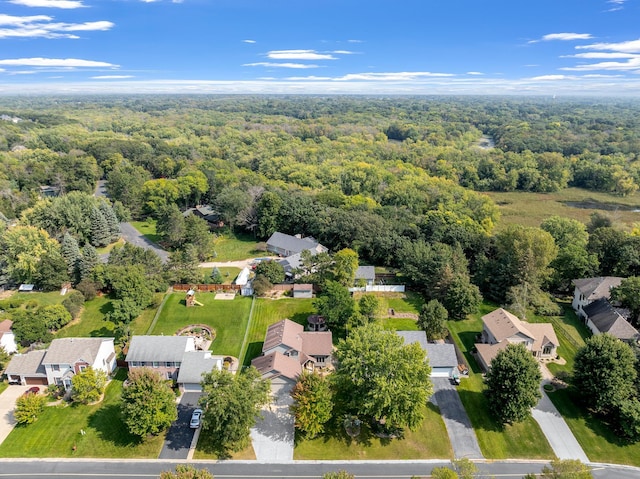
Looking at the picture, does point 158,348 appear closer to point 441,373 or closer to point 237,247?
point 441,373

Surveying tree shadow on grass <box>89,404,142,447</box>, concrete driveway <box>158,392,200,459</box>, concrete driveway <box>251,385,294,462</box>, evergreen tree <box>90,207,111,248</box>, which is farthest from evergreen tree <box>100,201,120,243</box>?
concrete driveway <box>251,385,294,462</box>

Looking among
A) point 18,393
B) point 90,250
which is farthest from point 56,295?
point 18,393

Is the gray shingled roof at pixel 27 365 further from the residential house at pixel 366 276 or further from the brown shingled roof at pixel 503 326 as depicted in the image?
the brown shingled roof at pixel 503 326

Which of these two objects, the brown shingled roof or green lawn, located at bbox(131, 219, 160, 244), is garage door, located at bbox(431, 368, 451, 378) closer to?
the brown shingled roof

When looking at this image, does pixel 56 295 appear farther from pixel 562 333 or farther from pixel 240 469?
pixel 562 333

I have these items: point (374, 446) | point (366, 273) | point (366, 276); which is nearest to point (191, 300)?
point (366, 276)
